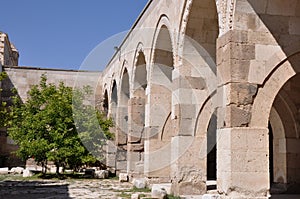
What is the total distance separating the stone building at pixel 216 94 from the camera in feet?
18.2

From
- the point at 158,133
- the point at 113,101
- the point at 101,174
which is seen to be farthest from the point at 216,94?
the point at 113,101

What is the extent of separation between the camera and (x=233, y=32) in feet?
18.5

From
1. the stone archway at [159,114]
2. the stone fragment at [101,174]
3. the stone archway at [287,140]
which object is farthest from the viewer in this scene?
the stone fragment at [101,174]

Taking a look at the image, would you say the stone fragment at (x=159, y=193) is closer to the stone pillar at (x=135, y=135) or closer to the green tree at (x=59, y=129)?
the stone pillar at (x=135, y=135)

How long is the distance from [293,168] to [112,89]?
32.6 feet

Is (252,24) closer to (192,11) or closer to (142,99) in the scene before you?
(192,11)

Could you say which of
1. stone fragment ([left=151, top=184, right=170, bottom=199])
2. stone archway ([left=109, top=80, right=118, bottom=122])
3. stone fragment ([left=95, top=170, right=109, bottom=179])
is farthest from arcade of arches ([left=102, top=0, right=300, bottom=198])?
stone archway ([left=109, top=80, right=118, bottom=122])

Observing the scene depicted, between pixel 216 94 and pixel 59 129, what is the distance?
706 cm

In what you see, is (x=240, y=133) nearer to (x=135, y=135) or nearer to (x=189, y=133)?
(x=189, y=133)

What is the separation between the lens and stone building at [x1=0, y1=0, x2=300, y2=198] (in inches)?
218

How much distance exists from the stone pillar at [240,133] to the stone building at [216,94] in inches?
0.5

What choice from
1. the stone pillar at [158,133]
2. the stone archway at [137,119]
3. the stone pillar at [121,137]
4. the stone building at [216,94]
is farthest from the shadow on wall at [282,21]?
the stone pillar at [121,137]

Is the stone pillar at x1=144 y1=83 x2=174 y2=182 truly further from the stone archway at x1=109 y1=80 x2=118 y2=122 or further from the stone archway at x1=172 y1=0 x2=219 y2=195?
the stone archway at x1=109 y1=80 x2=118 y2=122

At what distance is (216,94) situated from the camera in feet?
25.5
